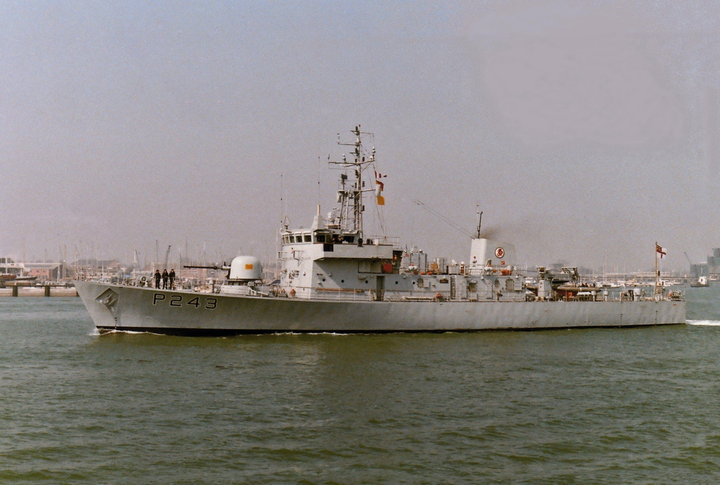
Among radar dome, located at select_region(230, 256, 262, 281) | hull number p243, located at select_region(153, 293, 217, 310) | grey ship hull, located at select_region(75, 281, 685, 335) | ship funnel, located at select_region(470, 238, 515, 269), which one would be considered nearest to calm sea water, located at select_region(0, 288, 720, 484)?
grey ship hull, located at select_region(75, 281, 685, 335)

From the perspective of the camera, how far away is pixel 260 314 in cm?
2648

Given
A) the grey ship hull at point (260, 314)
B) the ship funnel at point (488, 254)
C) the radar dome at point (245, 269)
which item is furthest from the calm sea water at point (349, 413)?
the ship funnel at point (488, 254)

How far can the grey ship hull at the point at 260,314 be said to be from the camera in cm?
2589

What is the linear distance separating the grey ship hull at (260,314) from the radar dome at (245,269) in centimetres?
138

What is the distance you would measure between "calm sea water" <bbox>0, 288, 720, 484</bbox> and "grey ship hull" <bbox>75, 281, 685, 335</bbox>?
109 cm

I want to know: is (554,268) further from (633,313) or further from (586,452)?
(586,452)

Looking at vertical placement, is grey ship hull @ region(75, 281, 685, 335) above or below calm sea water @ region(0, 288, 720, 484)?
above

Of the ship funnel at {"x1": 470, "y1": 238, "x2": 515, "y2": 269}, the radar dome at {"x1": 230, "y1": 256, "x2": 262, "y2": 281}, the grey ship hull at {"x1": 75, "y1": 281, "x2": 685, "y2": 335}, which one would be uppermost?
the ship funnel at {"x1": 470, "y1": 238, "x2": 515, "y2": 269}

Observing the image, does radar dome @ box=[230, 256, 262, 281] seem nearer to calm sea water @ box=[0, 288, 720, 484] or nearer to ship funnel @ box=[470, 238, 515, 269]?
calm sea water @ box=[0, 288, 720, 484]

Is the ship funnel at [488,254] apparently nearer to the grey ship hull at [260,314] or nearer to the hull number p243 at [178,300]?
the grey ship hull at [260,314]

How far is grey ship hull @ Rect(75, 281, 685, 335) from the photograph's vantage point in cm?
2589

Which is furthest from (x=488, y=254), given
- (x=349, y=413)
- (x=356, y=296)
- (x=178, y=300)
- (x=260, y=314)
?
(x=349, y=413)

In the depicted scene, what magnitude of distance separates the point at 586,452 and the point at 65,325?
106 ft

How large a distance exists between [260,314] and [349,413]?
486 inches
